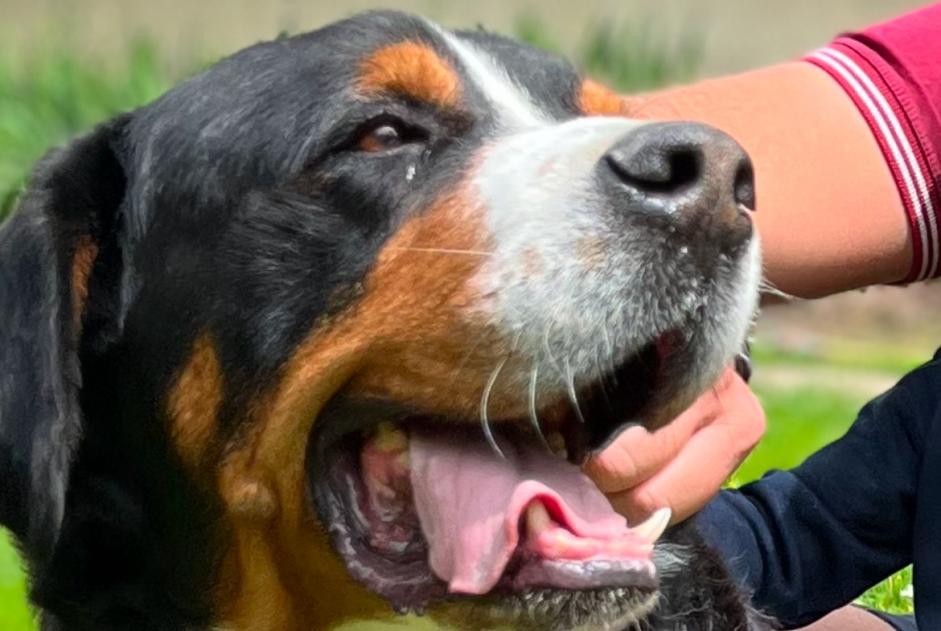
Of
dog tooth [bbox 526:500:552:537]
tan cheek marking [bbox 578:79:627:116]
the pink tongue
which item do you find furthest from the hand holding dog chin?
tan cheek marking [bbox 578:79:627:116]

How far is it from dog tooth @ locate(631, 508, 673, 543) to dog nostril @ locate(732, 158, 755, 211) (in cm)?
56

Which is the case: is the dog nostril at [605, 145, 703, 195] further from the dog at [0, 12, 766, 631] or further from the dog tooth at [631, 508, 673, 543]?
the dog tooth at [631, 508, 673, 543]

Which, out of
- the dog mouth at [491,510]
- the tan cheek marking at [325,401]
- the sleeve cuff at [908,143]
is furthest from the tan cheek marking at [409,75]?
the sleeve cuff at [908,143]

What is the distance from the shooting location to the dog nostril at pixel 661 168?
2.64 metres

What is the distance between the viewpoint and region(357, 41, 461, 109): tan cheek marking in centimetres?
304

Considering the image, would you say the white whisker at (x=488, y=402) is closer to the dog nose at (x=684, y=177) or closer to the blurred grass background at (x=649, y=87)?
the dog nose at (x=684, y=177)

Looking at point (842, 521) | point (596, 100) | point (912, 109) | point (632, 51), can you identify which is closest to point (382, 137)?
point (596, 100)

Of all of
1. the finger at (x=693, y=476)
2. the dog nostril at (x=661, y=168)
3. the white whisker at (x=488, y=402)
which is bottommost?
the finger at (x=693, y=476)

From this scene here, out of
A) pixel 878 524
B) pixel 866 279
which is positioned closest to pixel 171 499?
pixel 878 524

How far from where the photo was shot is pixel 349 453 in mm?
3014

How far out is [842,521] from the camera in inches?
136

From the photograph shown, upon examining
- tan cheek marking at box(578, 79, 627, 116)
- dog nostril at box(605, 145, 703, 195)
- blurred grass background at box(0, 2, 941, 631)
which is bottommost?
blurred grass background at box(0, 2, 941, 631)

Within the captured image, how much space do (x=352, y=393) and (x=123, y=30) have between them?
872 centimetres

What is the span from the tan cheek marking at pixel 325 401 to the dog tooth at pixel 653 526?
0.37 metres
